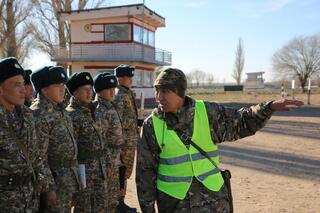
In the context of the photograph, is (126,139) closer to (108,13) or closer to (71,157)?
(71,157)

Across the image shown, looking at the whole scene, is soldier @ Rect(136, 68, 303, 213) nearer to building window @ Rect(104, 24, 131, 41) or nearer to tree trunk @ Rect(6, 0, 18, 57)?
building window @ Rect(104, 24, 131, 41)

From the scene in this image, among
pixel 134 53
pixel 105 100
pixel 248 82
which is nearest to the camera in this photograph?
pixel 105 100

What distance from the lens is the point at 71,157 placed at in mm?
4625

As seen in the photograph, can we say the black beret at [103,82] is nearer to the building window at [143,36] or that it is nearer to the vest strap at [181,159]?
the vest strap at [181,159]

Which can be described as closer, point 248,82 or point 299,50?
point 299,50

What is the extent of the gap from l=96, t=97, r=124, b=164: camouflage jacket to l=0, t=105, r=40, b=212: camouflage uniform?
208cm

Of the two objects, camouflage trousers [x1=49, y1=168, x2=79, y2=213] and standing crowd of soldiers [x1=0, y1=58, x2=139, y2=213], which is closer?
standing crowd of soldiers [x1=0, y1=58, x2=139, y2=213]

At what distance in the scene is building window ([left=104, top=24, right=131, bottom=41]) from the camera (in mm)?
32000

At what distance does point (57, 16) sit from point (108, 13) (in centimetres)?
771

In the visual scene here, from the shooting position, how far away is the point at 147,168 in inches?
139

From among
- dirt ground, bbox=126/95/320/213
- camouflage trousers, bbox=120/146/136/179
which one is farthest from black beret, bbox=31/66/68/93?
dirt ground, bbox=126/95/320/213

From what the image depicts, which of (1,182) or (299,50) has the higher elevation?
(299,50)

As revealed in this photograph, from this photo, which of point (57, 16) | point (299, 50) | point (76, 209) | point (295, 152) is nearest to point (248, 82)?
point (299, 50)

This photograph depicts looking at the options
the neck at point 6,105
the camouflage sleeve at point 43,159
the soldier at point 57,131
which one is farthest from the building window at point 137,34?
the neck at point 6,105
